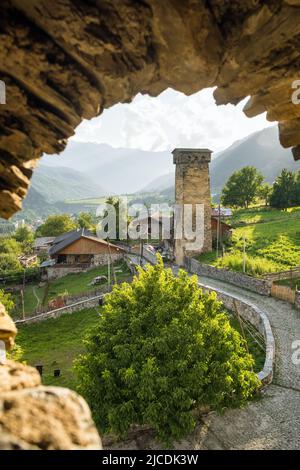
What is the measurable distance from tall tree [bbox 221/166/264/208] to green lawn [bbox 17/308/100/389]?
60.0 metres

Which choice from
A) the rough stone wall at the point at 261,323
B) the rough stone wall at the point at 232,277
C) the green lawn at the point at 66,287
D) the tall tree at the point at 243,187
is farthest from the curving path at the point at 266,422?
the tall tree at the point at 243,187

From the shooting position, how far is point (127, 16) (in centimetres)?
644

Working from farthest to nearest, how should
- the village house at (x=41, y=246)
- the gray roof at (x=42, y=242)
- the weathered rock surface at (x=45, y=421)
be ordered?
the gray roof at (x=42, y=242)
the village house at (x=41, y=246)
the weathered rock surface at (x=45, y=421)

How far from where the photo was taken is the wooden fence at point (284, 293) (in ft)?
94.5

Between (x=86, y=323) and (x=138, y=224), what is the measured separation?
46153 millimetres

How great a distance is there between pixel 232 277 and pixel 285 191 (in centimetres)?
4633

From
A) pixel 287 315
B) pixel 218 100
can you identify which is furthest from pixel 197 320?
pixel 287 315

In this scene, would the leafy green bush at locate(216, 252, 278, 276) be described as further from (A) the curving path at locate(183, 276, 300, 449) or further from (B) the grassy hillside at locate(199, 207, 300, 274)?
(A) the curving path at locate(183, 276, 300, 449)

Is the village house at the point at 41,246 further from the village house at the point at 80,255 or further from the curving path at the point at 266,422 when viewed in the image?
the curving path at the point at 266,422

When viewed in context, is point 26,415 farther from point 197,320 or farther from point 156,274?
point 156,274

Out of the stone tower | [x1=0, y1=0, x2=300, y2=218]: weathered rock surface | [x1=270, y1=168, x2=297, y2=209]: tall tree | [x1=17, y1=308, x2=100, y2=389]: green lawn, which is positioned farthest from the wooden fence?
[x1=270, y1=168, x2=297, y2=209]: tall tree

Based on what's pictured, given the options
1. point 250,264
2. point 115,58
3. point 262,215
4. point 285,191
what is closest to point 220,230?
point 250,264

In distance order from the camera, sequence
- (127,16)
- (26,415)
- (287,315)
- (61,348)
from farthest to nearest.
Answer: (61,348), (287,315), (127,16), (26,415)

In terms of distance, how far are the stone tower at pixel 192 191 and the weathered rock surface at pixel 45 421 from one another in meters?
45.1
